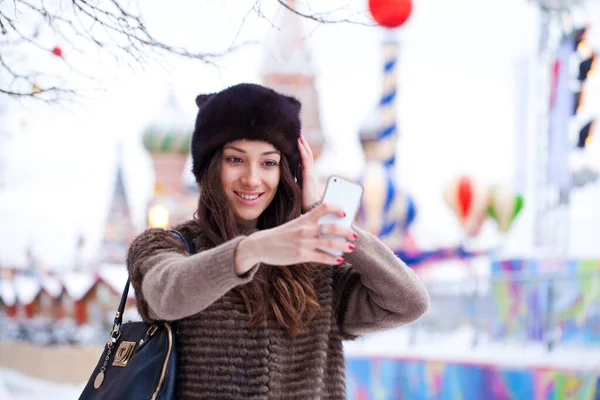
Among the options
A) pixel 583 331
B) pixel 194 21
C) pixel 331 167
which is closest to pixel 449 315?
pixel 583 331

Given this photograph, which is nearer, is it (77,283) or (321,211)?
(321,211)

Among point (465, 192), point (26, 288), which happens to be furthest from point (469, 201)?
point (26, 288)

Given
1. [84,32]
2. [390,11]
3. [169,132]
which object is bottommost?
[84,32]

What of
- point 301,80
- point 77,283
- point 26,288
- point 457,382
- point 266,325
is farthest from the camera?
point 301,80

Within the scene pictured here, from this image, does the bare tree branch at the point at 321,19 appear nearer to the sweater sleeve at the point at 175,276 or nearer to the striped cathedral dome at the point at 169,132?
the sweater sleeve at the point at 175,276

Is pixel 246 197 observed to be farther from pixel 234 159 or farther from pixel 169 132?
pixel 169 132

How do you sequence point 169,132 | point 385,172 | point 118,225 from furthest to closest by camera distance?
point 118,225 → point 169,132 → point 385,172

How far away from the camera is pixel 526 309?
6.09 metres

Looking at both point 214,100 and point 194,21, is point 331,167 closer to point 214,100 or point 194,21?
point 194,21

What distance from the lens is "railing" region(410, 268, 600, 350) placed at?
19.2 ft

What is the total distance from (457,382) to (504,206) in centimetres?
417

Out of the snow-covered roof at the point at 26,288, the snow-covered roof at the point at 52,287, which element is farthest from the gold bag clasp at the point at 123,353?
the snow-covered roof at the point at 26,288

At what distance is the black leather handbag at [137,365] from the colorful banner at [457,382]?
4.53m

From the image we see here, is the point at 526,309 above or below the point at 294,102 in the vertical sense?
below
